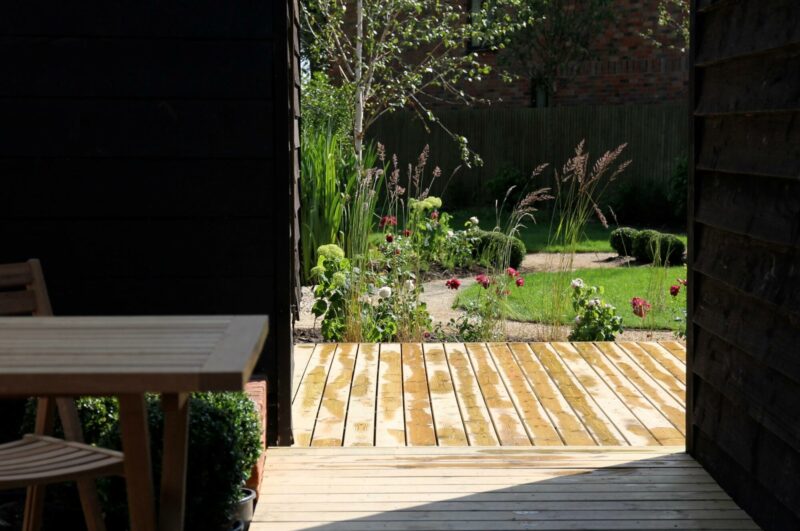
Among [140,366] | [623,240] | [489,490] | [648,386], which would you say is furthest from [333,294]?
[623,240]

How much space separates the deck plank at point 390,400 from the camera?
13.8 ft

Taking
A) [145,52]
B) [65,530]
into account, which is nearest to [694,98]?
[145,52]

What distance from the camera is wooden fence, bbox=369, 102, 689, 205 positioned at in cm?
1550

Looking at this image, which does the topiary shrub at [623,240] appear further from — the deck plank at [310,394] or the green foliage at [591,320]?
the deck plank at [310,394]

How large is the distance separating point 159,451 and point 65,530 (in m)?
0.45

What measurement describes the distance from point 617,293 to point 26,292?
21.4ft

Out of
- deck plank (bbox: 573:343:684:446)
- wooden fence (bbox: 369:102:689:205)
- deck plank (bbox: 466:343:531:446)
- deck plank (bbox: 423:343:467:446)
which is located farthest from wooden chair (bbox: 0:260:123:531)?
wooden fence (bbox: 369:102:689:205)

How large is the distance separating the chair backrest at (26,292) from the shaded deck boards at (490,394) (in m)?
1.57

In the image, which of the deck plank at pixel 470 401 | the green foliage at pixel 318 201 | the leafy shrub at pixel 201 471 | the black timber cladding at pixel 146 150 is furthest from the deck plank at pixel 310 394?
the green foliage at pixel 318 201

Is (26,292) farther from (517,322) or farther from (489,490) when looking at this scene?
(517,322)

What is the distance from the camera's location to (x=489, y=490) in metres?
3.46

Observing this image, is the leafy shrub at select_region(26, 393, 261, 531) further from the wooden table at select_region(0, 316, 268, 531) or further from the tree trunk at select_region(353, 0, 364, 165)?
the tree trunk at select_region(353, 0, 364, 165)

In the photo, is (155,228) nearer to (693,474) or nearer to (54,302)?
(54,302)

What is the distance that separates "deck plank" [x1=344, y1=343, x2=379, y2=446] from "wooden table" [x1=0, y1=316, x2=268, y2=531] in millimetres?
1909
